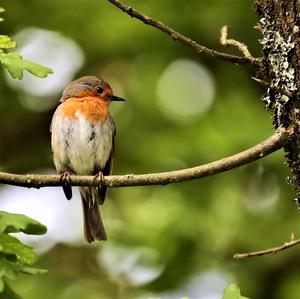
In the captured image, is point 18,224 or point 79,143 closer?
point 18,224

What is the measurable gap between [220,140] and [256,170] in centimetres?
69

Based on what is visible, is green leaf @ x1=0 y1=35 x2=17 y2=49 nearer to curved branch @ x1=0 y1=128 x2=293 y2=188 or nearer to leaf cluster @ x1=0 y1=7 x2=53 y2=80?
leaf cluster @ x1=0 y1=7 x2=53 y2=80

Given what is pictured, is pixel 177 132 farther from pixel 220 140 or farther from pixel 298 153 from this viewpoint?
pixel 298 153

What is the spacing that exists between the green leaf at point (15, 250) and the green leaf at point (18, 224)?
34 millimetres

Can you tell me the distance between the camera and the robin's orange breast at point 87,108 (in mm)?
6105

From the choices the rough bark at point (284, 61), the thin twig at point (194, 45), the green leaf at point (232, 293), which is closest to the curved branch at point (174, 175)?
the rough bark at point (284, 61)

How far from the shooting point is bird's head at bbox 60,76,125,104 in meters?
6.45

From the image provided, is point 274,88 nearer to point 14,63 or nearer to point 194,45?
point 194,45

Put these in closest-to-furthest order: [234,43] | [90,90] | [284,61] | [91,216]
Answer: [284,61]
[234,43]
[90,90]
[91,216]

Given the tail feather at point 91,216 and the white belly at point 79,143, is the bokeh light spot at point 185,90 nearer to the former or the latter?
the tail feather at point 91,216

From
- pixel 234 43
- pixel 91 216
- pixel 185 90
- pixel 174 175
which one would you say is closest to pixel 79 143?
pixel 91 216

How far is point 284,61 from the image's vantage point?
3102 mm

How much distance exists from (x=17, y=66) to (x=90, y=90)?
3573 mm

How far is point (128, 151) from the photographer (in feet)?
28.8
